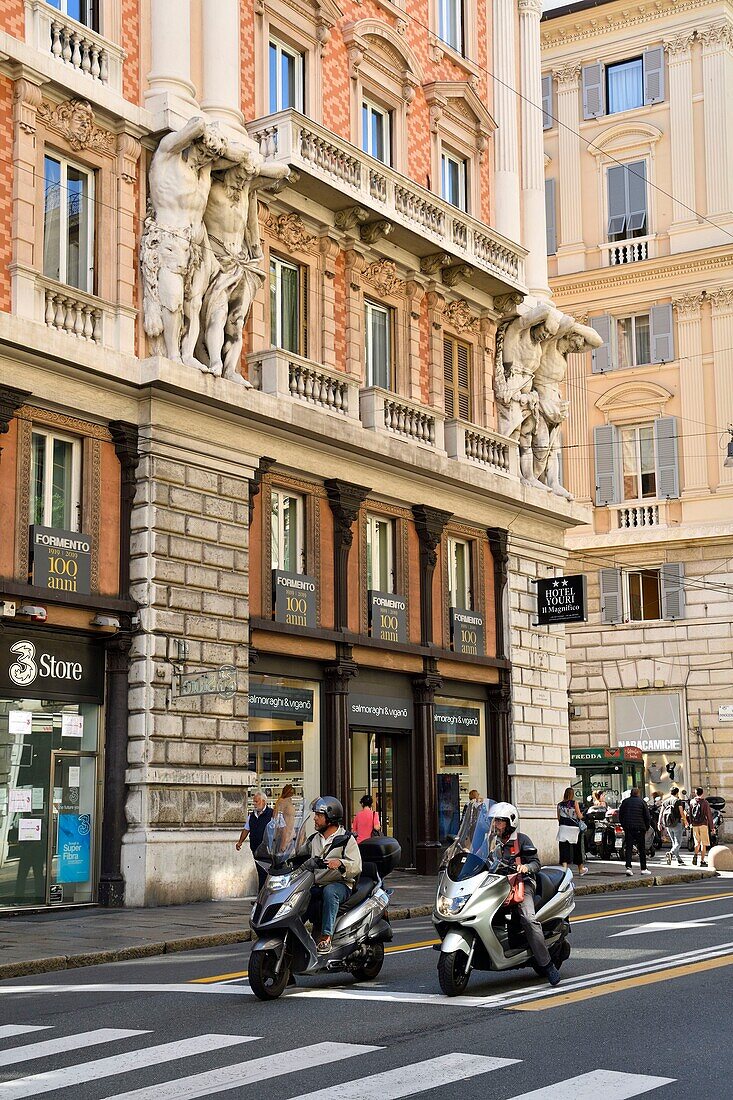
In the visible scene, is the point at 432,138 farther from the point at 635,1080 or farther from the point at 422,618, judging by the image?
the point at 635,1080

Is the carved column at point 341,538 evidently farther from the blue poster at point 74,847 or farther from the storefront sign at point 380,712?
the blue poster at point 74,847

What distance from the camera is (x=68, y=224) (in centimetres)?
2092

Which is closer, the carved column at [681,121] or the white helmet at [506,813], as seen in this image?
the white helmet at [506,813]

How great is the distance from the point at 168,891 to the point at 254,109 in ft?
42.5

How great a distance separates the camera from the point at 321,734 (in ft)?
81.3

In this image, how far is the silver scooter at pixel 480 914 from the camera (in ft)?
36.1

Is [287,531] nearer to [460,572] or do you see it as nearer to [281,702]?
[281,702]

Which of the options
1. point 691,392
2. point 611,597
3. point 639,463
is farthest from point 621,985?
point 691,392

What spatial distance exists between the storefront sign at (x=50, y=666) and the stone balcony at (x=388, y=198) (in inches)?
349

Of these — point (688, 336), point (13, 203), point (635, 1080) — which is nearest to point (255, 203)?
point (13, 203)

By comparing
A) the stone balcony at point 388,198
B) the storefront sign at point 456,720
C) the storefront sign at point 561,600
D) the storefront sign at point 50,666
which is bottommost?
the storefront sign at point 456,720

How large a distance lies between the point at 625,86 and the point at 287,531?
26.2 meters

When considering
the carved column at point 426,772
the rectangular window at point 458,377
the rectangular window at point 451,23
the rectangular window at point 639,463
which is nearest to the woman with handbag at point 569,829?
the carved column at point 426,772

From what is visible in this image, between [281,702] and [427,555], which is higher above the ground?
[427,555]
